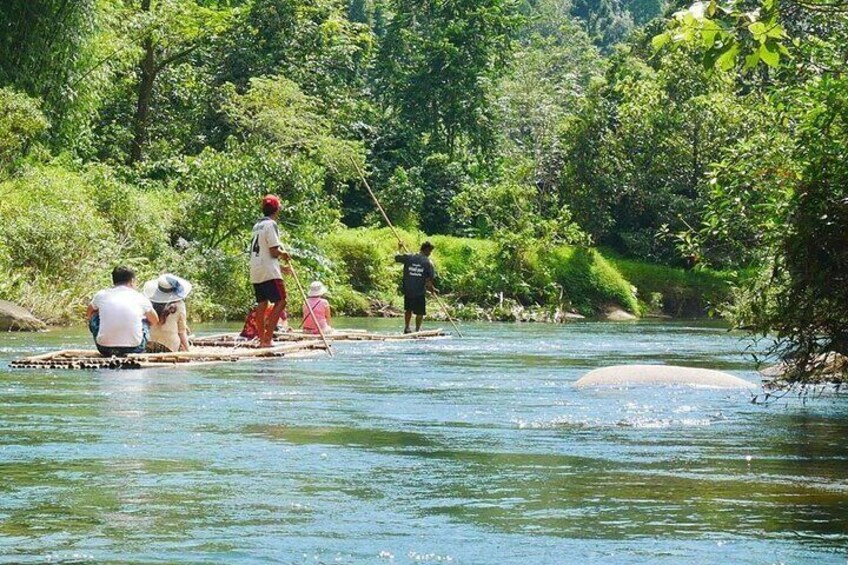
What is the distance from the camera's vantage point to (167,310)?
17.4 m

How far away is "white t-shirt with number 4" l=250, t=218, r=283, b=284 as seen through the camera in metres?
19.4

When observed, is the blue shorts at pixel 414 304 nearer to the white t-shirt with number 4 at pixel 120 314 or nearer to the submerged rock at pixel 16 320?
the submerged rock at pixel 16 320

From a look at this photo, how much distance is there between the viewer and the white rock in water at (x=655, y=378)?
50.3ft

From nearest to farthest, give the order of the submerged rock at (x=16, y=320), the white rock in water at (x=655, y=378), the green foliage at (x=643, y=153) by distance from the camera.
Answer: the white rock in water at (x=655, y=378) < the submerged rock at (x=16, y=320) < the green foliage at (x=643, y=153)

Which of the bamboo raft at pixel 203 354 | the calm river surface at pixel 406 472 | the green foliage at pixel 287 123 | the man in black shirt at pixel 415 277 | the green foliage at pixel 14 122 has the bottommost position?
the calm river surface at pixel 406 472

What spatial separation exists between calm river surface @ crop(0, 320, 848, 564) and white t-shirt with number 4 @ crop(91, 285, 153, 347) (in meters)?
0.96

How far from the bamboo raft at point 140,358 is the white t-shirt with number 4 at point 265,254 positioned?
89cm

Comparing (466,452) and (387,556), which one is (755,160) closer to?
(466,452)

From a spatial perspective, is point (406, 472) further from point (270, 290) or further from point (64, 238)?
point (64, 238)

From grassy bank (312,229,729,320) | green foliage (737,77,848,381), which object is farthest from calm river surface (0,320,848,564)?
grassy bank (312,229,729,320)

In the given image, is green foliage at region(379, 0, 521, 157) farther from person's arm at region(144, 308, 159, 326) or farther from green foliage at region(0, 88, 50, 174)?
person's arm at region(144, 308, 159, 326)

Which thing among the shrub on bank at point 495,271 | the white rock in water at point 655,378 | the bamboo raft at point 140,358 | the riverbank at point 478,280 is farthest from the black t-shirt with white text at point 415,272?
the shrub on bank at point 495,271

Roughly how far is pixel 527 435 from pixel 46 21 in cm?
2881

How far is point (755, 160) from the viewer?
1405 centimetres
